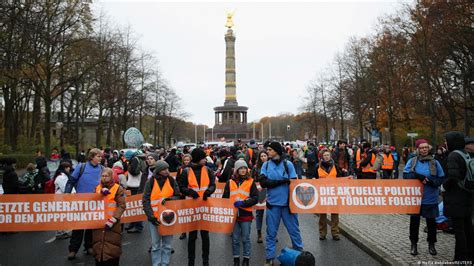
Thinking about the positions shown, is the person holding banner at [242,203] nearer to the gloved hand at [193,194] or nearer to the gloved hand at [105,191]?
the gloved hand at [193,194]

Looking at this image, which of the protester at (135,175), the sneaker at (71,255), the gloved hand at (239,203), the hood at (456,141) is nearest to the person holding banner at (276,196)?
the gloved hand at (239,203)

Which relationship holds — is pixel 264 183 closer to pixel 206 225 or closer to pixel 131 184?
pixel 206 225

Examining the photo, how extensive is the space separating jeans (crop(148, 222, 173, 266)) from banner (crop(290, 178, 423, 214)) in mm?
2454

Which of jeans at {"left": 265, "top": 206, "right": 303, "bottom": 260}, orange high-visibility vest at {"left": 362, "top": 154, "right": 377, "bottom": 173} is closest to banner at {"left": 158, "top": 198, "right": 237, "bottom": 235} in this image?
jeans at {"left": 265, "top": 206, "right": 303, "bottom": 260}

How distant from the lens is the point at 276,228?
7.21m

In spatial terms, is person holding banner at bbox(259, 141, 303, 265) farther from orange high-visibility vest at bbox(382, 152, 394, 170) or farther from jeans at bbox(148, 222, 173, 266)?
orange high-visibility vest at bbox(382, 152, 394, 170)

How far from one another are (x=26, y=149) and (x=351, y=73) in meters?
29.9

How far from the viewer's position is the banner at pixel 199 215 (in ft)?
22.6

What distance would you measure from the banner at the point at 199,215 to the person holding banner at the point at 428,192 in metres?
3.18

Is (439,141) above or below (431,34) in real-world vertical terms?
below

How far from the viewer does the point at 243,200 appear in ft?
23.0

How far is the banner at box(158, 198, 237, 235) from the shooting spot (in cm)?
689

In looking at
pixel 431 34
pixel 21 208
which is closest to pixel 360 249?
pixel 21 208

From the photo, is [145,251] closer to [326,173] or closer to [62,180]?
[62,180]
